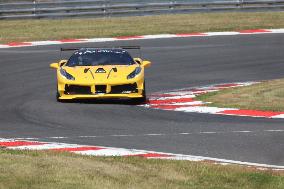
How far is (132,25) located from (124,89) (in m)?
17.8

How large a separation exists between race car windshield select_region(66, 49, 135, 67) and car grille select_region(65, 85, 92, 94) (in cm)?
101

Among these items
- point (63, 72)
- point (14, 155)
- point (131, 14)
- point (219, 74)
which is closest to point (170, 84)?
point (219, 74)

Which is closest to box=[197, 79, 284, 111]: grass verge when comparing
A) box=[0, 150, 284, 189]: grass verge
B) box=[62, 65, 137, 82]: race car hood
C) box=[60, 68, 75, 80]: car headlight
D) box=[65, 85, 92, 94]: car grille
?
box=[62, 65, 137, 82]: race car hood

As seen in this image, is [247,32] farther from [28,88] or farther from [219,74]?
[28,88]

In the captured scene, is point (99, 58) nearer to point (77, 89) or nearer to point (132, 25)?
A: point (77, 89)

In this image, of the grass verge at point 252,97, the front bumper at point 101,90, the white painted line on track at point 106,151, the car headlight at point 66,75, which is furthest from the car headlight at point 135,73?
the white painted line on track at point 106,151

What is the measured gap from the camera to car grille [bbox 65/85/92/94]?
20453mm

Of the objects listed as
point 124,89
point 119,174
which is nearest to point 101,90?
point 124,89

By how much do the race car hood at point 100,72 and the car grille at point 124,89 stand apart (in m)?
0.16

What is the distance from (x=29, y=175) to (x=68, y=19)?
97.0 feet

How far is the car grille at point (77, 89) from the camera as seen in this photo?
20453 mm

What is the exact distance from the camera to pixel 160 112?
62.7ft

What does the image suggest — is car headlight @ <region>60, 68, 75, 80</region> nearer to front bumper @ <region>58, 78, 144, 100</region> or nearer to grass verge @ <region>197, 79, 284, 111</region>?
front bumper @ <region>58, 78, 144, 100</region>

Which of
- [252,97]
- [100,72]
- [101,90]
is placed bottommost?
[252,97]
